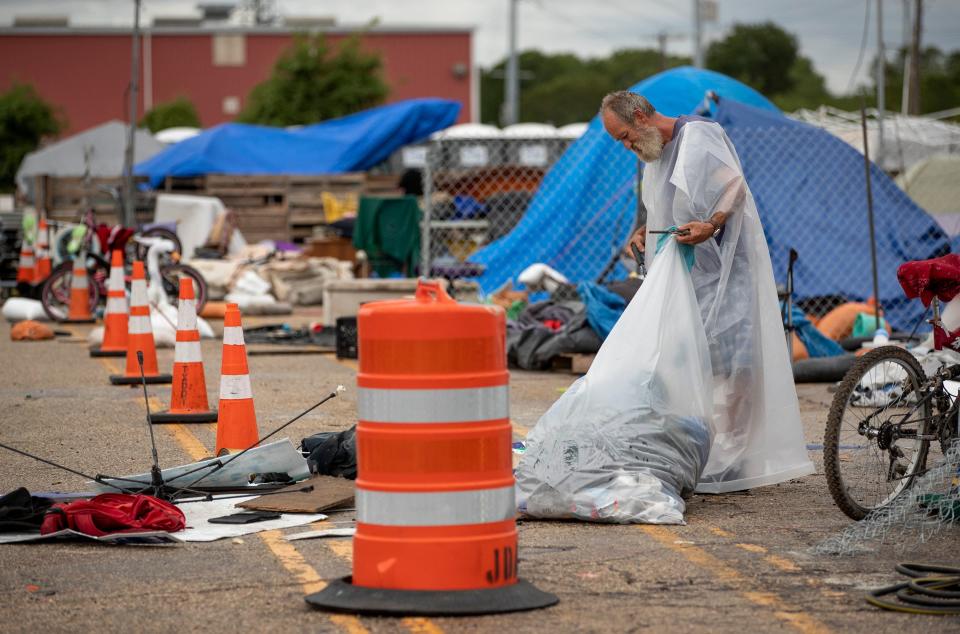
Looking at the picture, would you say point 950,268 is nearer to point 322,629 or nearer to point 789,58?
point 322,629

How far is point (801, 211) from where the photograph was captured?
16.3 meters

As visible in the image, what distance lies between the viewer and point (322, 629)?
4672 millimetres

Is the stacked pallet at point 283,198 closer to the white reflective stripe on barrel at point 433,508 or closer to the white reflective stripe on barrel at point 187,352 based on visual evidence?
the white reflective stripe on barrel at point 187,352

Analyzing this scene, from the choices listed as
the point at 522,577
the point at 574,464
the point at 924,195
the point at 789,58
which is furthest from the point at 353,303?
the point at 789,58

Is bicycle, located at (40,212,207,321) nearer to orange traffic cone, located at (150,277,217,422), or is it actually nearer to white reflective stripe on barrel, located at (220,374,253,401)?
orange traffic cone, located at (150,277,217,422)

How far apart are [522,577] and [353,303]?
37.1ft

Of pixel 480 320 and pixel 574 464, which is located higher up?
pixel 480 320

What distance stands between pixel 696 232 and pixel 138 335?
20.2 ft

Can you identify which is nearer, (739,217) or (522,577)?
(522,577)

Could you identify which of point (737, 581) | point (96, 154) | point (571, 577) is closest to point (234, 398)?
point (571, 577)

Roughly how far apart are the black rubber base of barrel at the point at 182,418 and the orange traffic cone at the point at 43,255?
493 inches

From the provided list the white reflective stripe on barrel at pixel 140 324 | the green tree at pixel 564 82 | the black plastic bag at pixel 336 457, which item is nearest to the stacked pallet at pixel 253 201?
the white reflective stripe on barrel at pixel 140 324

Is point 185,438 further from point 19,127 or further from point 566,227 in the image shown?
point 19,127

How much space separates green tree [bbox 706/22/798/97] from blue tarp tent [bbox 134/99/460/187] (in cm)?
7499
